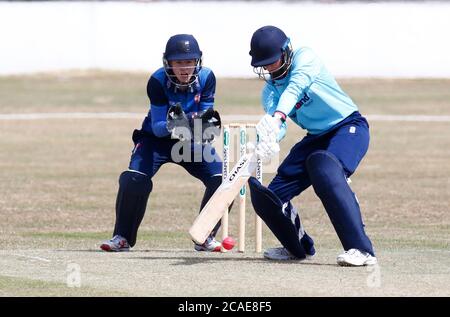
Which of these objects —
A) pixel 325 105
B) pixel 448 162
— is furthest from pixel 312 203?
pixel 325 105

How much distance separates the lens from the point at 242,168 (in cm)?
802

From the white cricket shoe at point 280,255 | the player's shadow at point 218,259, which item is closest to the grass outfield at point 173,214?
the player's shadow at point 218,259

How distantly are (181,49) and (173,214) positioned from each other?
428 cm

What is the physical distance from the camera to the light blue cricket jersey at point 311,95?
7.92 metres

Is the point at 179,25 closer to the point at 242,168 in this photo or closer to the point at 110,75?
the point at 110,75

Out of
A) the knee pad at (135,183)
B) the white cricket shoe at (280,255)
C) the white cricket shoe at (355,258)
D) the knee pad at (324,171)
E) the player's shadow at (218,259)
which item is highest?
the knee pad at (324,171)

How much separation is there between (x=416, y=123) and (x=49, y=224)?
13.1 metres

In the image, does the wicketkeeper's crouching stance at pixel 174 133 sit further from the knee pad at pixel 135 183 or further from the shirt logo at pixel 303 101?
the shirt logo at pixel 303 101

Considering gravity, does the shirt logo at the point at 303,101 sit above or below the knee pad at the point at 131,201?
above

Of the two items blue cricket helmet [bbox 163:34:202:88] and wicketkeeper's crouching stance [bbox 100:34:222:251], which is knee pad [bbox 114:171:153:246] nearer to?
wicketkeeper's crouching stance [bbox 100:34:222:251]

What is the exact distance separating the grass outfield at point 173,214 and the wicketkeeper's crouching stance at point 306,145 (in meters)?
0.24

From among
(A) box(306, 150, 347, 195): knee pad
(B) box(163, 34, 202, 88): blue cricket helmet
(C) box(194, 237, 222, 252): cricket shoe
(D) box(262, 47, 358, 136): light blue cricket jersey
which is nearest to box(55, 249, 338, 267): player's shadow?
(C) box(194, 237, 222, 252): cricket shoe

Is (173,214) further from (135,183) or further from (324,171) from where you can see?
(324,171)

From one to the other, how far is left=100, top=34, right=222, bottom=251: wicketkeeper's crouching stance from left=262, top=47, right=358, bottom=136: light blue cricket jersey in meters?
0.77
